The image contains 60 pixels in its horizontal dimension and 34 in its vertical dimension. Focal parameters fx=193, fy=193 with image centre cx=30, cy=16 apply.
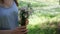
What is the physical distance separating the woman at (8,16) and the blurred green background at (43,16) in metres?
1.38

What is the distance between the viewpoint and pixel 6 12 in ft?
3.31

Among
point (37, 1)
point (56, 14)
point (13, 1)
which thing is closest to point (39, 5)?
point (37, 1)

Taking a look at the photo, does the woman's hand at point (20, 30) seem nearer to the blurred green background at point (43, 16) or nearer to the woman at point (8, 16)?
the woman at point (8, 16)

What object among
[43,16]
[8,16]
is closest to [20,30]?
[8,16]

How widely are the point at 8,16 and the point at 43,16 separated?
6.02 ft

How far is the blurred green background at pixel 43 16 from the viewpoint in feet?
8.53

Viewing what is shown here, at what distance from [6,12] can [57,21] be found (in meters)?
1.71

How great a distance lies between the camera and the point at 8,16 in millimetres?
1015

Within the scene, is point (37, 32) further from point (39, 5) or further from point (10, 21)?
point (10, 21)

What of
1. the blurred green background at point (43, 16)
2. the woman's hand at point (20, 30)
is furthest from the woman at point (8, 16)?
the blurred green background at point (43, 16)

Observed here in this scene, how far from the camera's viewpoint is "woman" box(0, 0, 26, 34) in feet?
3.28

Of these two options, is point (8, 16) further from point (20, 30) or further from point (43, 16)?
point (43, 16)

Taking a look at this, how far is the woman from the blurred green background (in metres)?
1.38

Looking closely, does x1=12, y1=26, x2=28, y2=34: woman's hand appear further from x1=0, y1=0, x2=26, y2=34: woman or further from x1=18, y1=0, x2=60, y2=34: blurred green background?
x1=18, y1=0, x2=60, y2=34: blurred green background
